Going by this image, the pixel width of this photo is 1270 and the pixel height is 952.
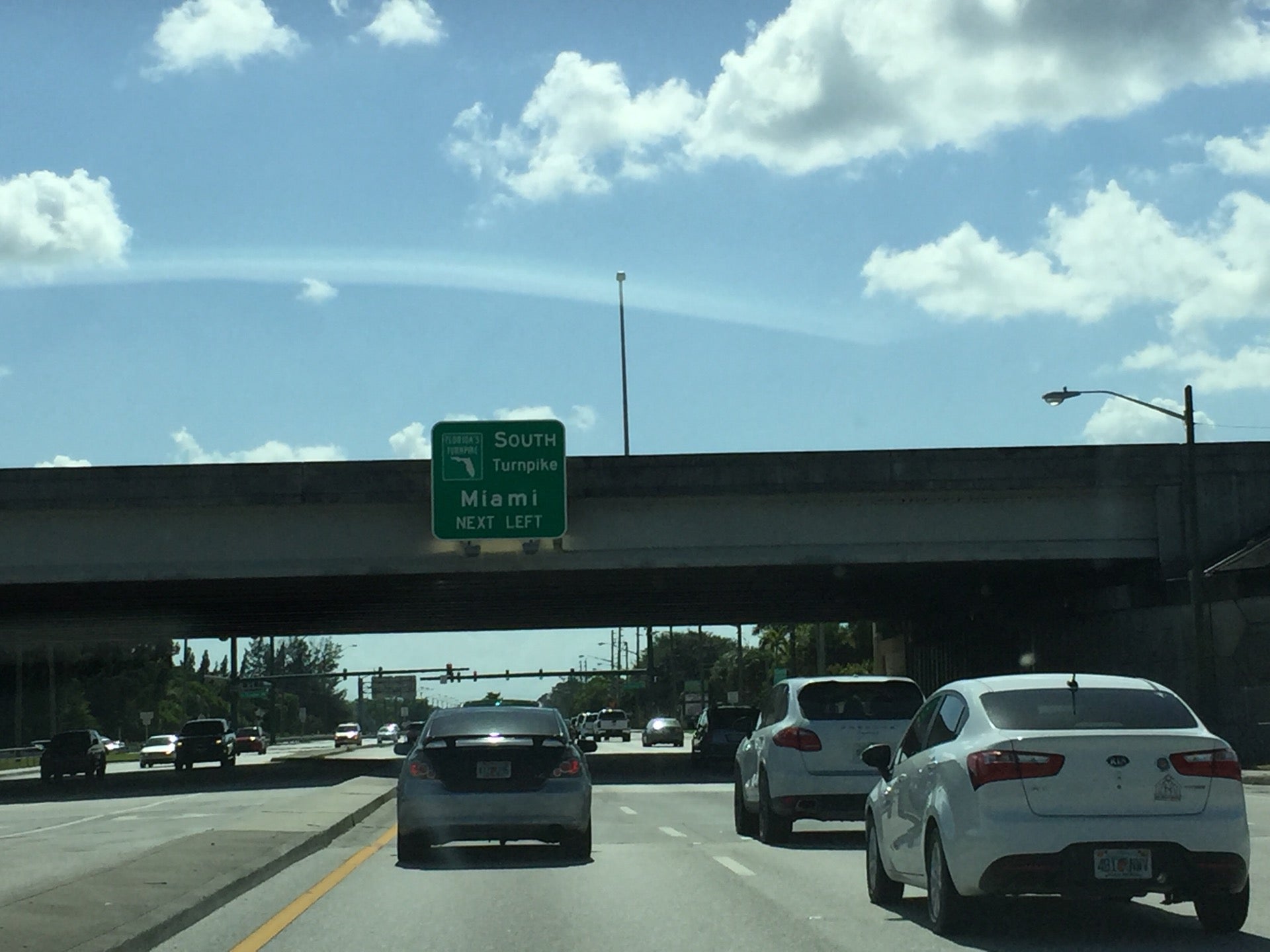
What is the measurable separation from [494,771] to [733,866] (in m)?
2.57

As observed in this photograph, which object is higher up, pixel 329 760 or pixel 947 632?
pixel 947 632

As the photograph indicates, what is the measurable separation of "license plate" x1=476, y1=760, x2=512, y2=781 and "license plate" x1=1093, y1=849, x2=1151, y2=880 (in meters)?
7.48

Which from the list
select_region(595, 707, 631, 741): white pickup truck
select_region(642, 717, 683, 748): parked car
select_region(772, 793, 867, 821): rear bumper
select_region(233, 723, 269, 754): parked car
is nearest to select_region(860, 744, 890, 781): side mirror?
select_region(772, 793, 867, 821): rear bumper

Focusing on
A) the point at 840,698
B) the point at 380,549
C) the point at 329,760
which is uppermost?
the point at 380,549

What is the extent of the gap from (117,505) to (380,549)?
5698 mm

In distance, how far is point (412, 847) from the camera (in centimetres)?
1569

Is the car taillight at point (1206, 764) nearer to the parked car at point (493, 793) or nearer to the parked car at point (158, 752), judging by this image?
the parked car at point (493, 793)

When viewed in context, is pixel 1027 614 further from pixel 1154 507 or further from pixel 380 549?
pixel 380 549

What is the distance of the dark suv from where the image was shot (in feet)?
183

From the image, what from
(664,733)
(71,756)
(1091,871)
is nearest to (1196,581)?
(1091,871)

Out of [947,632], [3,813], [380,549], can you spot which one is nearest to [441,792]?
[3,813]

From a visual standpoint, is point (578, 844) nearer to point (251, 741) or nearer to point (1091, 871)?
point (1091, 871)

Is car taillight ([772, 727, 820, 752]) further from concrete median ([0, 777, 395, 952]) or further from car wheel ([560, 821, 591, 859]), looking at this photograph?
concrete median ([0, 777, 395, 952])

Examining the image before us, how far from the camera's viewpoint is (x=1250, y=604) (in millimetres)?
33594
